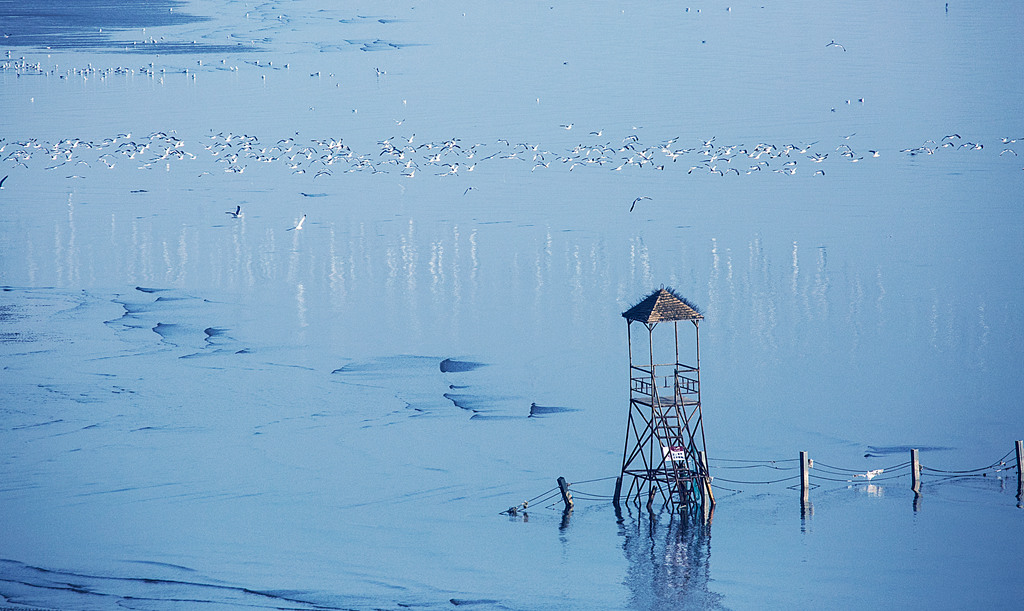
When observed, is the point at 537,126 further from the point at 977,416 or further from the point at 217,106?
the point at 977,416

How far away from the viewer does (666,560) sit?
50.1 ft

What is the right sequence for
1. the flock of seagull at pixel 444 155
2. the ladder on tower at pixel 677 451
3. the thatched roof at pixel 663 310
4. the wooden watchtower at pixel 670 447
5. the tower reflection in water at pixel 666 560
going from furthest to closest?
the flock of seagull at pixel 444 155, the ladder on tower at pixel 677 451, the wooden watchtower at pixel 670 447, the thatched roof at pixel 663 310, the tower reflection in water at pixel 666 560

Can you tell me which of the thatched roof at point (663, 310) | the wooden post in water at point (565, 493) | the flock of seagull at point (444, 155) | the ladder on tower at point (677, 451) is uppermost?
the flock of seagull at point (444, 155)

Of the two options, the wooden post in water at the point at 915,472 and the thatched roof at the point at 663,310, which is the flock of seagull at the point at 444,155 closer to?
the wooden post in water at the point at 915,472

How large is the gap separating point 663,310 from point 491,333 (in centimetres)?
1163

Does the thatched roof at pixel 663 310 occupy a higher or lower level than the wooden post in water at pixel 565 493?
higher

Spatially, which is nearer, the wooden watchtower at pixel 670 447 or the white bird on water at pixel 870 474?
the wooden watchtower at pixel 670 447

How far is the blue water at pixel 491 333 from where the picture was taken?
1564cm

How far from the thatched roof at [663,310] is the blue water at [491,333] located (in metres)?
2.85

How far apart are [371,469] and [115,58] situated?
197ft

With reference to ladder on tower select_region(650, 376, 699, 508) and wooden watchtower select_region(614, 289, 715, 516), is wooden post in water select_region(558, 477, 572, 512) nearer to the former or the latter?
wooden watchtower select_region(614, 289, 715, 516)

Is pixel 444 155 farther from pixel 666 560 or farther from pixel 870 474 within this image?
pixel 666 560

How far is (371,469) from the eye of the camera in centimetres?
1894

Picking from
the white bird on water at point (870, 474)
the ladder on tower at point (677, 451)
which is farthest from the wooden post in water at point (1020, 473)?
the ladder on tower at point (677, 451)
